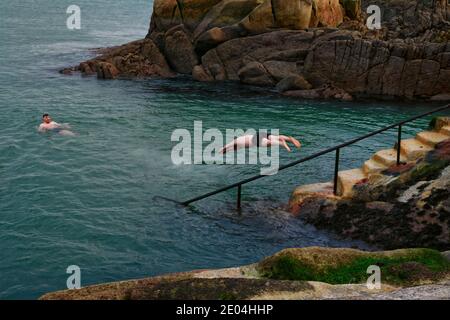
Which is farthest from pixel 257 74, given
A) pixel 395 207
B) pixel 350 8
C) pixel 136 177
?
pixel 395 207

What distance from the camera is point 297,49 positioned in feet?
131

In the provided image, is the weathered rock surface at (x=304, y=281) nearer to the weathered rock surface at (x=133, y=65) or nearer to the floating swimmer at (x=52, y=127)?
the floating swimmer at (x=52, y=127)

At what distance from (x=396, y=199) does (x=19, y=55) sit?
1847 inches

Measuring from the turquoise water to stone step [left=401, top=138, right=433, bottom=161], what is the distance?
332 centimetres

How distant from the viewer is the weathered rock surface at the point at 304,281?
28.7 ft

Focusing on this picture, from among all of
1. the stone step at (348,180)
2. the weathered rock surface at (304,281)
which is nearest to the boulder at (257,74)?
the stone step at (348,180)

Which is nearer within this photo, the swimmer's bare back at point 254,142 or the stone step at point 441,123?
the stone step at point 441,123

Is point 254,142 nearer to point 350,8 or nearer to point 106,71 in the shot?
point 106,71

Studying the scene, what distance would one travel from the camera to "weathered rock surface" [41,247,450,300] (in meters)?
8.76

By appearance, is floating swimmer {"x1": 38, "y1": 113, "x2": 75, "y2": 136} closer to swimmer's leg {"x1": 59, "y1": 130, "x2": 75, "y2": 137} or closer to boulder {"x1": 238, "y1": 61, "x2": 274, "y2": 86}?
swimmer's leg {"x1": 59, "y1": 130, "x2": 75, "y2": 137}

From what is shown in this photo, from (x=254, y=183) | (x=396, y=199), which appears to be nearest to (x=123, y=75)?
(x=254, y=183)

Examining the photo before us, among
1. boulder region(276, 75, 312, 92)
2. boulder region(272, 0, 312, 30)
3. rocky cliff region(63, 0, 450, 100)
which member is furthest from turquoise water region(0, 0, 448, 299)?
boulder region(272, 0, 312, 30)

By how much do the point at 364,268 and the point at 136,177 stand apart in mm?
12753

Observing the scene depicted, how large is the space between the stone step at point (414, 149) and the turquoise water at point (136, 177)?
3.32 meters
